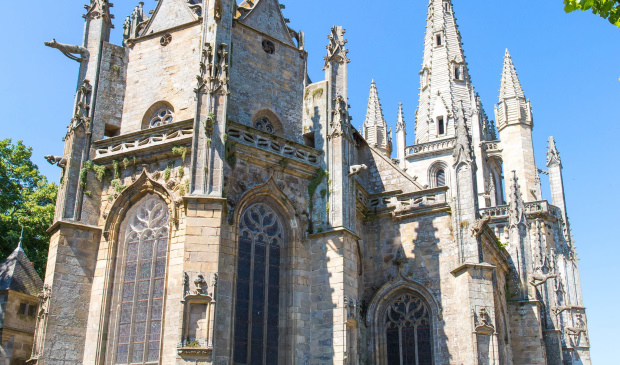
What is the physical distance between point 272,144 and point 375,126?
32941mm

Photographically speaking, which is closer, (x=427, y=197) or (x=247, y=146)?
(x=247, y=146)

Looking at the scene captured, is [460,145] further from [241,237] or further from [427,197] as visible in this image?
[241,237]

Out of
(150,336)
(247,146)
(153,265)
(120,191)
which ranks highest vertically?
(247,146)

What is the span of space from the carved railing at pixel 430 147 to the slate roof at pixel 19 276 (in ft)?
109

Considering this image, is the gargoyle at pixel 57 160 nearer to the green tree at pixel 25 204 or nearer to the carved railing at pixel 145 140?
the carved railing at pixel 145 140

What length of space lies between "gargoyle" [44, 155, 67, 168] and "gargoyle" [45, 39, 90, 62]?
10.6 feet

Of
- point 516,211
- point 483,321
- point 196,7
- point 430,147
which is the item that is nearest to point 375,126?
point 430,147

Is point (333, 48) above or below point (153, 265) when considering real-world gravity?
above

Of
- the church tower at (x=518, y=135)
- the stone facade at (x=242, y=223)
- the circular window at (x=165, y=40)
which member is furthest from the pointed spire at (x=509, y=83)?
the circular window at (x=165, y=40)

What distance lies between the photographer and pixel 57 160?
19.2 metres

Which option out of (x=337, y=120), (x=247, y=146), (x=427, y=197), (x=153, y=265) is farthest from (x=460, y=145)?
(x=153, y=265)

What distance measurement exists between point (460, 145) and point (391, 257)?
3.95m

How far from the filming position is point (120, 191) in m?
18.6

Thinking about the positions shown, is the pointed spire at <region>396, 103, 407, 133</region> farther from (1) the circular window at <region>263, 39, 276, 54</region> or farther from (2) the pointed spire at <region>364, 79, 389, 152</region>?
(1) the circular window at <region>263, 39, 276, 54</region>
